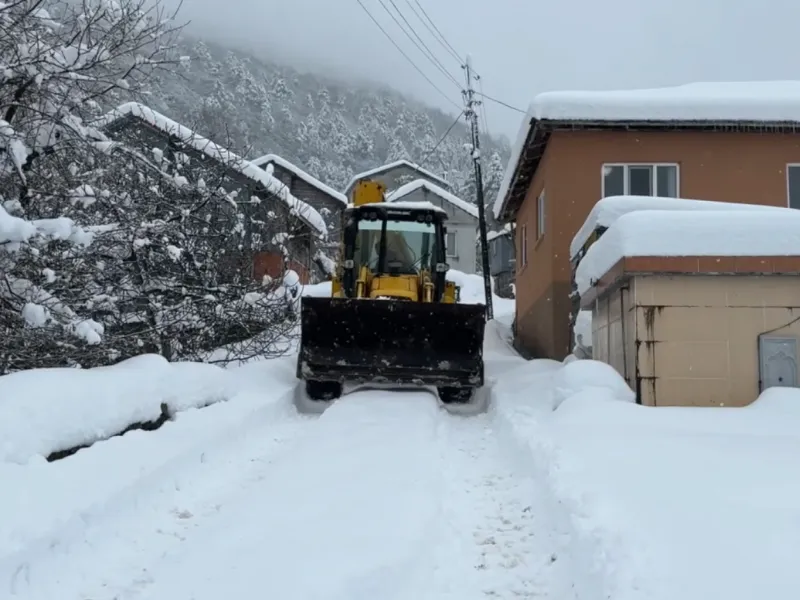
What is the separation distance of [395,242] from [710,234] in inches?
201

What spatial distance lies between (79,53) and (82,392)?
2932 mm

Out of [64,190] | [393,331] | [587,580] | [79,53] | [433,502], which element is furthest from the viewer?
[393,331]

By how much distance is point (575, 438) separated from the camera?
655cm

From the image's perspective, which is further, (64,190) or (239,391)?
(239,391)

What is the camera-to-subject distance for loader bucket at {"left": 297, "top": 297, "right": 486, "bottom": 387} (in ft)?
33.3

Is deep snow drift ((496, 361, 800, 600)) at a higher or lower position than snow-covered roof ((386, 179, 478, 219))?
lower

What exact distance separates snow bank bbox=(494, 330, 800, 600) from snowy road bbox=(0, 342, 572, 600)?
331 millimetres

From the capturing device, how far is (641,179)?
47.6 feet

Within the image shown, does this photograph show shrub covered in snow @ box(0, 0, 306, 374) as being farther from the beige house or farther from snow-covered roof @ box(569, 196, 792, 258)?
snow-covered roof @ box(569, 196, 792, 258)

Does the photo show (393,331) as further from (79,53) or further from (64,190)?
(79,53)

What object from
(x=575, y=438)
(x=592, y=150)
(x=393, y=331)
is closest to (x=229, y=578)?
(x=575, y=438)

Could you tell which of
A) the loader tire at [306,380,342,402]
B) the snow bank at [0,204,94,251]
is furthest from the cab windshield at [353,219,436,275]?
the snow bank at [0,204,94,251]

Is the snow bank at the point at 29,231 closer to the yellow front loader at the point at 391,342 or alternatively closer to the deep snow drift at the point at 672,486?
the deep snow drift at the point at 672,486

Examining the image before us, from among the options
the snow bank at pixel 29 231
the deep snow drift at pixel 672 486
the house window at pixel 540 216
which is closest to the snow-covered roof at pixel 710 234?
the deep snow drift at pixel 672 486
